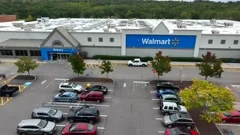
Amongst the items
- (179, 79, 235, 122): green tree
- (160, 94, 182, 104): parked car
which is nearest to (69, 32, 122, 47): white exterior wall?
(160, 94, 182, 104): parked car

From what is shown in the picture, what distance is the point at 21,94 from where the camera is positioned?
31516 millimetres

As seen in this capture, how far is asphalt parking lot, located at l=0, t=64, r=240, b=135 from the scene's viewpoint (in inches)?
926

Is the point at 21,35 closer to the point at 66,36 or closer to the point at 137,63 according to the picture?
the point at 66,36

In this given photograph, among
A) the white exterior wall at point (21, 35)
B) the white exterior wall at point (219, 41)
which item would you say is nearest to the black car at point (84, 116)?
the white exterior wall at point (21, 35)

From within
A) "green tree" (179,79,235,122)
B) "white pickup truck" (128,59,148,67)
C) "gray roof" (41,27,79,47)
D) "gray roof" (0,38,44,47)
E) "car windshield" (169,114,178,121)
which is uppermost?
"gray roof" (41,27,79,47)

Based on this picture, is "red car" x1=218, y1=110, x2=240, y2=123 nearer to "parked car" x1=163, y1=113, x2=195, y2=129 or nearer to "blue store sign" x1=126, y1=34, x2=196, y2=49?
"parked car" x1=163, y1=113, x2=195, y2=129

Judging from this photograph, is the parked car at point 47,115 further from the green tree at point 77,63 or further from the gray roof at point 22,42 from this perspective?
the gray roof at point 22,42

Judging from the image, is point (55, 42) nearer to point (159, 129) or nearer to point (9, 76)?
point (9, 76)

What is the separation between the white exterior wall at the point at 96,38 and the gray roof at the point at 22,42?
8984 mm

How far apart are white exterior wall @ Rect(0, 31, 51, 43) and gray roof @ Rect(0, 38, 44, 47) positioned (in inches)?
34.2

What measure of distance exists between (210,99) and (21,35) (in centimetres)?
4767

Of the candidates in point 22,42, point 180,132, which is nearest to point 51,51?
point 22,42

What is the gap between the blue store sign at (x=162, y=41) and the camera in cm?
4815

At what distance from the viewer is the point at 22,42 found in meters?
51.1
